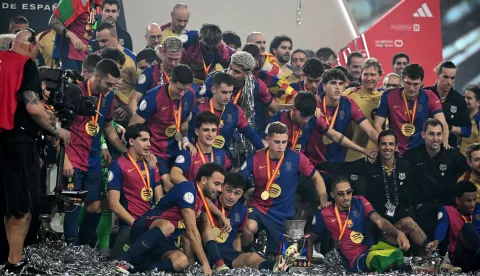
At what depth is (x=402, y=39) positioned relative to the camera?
1109 cm

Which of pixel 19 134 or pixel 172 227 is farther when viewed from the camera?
pixel 172 227

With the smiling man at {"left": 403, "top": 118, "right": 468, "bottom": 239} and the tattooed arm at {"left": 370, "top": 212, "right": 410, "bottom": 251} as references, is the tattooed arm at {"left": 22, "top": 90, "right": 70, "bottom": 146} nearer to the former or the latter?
the tattooed arm at {"left": 370, "top": 212, "right": 410, "bottom": 251}

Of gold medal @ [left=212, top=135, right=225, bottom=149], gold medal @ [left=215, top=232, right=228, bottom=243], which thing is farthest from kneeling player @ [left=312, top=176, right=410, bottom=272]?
gold medal @ [left=212, top=135, right=225, bottom=149]

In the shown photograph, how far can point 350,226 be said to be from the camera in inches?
295

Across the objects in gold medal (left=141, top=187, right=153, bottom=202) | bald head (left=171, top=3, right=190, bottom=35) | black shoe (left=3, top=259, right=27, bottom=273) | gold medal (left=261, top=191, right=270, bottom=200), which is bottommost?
black shoe (left=3, top=259, right=27, bottom=273)

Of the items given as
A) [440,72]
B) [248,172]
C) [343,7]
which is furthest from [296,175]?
[343,7]

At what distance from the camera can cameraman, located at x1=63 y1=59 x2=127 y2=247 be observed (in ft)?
24.0

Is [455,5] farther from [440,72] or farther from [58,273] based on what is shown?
[58,273]

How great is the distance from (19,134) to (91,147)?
1416mm

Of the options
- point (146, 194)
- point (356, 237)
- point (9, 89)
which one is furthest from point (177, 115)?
point (9, 89)

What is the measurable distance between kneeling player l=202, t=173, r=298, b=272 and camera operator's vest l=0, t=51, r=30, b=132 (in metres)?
1.76

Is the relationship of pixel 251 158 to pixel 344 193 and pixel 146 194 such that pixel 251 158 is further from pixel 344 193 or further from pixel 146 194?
pixel 146 194

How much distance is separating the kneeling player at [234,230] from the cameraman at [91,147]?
3.33 ft

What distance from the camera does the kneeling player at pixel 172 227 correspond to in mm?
6660
